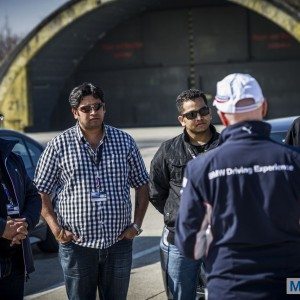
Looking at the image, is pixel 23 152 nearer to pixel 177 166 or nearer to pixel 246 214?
pixel 177 166

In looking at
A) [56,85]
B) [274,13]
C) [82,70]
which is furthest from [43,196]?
[82,70]

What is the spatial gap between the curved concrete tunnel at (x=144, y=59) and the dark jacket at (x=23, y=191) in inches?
959

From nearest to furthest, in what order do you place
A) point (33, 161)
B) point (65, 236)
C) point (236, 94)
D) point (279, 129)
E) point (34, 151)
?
1. point (236, 94)
2. point (65, 236)
3. point (279, 129)
4. point (33, 161)
5. point (34, 151)

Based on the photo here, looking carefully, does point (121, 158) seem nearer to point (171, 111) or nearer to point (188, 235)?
point (188, 235)

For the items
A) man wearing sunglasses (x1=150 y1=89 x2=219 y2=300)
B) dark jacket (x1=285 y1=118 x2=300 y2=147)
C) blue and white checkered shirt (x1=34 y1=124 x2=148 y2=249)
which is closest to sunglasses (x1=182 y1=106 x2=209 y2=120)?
man wearing sunglasses (x1=150 y1=89 x2=219 y2=300)

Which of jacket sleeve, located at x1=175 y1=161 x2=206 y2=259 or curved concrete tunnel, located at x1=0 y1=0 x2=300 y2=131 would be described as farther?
curved concrete tunnel, located at x1=0 y1=0 x2=300 y2=131

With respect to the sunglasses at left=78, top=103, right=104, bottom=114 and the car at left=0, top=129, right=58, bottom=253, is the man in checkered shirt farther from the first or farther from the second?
the car at left=0, top=129, right=58, bottom=253

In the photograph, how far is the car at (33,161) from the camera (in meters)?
9.63

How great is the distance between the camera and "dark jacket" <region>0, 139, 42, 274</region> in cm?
496

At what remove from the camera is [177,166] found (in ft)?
18.4

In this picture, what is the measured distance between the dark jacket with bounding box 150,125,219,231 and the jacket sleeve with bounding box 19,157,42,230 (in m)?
0.89

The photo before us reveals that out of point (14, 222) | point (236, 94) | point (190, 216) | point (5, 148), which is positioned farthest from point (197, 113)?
point (190, 216)

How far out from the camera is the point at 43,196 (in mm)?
5391

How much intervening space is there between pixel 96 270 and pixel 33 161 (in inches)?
194
